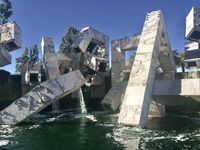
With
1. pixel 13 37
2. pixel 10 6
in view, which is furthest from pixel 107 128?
pixel 10 6

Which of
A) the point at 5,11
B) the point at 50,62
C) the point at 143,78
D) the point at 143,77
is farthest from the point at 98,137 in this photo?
the point at 5,11

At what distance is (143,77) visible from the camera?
879 inches

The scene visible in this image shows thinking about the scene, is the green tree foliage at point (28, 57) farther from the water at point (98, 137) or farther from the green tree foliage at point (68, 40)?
the water at point (98, 137)

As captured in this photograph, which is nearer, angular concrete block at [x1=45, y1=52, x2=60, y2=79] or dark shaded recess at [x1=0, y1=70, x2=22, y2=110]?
dark shaded recess at [x1=0, y1=70, x2=22, y2=110]

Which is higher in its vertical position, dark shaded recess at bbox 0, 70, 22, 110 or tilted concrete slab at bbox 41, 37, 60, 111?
tilted concrete slab at bbox 41, 37, 60, 111

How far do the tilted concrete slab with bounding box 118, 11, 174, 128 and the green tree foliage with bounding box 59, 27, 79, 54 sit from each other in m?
47.7

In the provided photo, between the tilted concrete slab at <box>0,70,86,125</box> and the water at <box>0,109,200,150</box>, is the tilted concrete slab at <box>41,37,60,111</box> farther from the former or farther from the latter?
the water at <box>0,109,200,150</box>

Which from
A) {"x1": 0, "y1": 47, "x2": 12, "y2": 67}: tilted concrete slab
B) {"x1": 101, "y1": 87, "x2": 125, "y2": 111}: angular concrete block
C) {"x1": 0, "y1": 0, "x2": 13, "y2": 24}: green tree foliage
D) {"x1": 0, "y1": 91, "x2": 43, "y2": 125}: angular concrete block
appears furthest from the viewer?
{"x1": 0, "y1": 0, "x2": 13, "y2": 24}: green tree foliage

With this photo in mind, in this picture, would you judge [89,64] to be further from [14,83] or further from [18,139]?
[18,139]

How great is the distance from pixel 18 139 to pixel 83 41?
22.8 m

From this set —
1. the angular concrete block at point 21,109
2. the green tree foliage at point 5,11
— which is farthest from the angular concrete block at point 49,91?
the green tree foliage at point 5,11

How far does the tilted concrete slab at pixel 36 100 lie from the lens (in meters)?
21.5

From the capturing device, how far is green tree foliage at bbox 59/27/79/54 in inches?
2948

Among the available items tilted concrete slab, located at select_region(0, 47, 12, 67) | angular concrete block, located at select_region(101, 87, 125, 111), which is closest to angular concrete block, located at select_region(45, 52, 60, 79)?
tilted concrete slab, located at select_region(0, 47, 12, 67)
